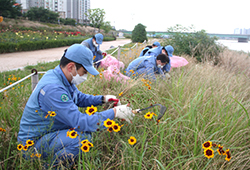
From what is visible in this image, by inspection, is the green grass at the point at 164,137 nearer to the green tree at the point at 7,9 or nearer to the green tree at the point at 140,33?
the green tree at the point at 140,33

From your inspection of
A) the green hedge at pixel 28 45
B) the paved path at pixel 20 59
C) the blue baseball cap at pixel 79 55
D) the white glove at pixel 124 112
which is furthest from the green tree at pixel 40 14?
the white glove at pixel 124 112

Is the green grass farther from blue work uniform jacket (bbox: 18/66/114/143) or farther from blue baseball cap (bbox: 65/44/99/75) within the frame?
blue baseball cap (bbox: 65/44/99/75)

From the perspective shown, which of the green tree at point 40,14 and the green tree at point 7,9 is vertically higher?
the green tree at point 40,14

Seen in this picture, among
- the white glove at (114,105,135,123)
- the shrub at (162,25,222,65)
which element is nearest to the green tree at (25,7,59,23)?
the shrub at (162,25,222,65)

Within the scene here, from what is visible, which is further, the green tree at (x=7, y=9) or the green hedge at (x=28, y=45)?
the green tree at (x=7, y=9)

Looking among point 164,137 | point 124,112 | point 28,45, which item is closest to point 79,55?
point 124,112

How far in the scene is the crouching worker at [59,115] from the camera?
64.3 inches

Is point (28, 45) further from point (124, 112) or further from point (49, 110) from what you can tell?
point (124, 112)

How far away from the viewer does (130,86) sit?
275 centimetres

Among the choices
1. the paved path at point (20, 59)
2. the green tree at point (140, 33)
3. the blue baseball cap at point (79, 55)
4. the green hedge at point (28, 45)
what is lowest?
the paved path at point (20, 59)

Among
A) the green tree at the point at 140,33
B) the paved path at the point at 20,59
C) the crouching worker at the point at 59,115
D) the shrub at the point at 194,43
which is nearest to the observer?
the crouching worker at the point at 59,115

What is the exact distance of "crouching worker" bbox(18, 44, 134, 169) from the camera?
5.36 ft

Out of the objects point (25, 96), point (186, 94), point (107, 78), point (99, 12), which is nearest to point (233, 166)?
point (186, 94)

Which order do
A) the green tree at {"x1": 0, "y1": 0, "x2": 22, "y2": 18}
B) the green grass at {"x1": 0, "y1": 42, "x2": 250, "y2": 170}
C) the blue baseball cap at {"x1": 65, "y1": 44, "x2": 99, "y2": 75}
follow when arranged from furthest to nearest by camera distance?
1. the green tree at {"x1": 0, "y1": 0, "x2": 22, "y2": 18}
2. the blue baseball cap at {"x1": 65, "y1": 44, "x2": 99, "y2": 75}
3. the green grass at {"x1": 0, "y1": 42, "x2": 250, "y2": 170}
